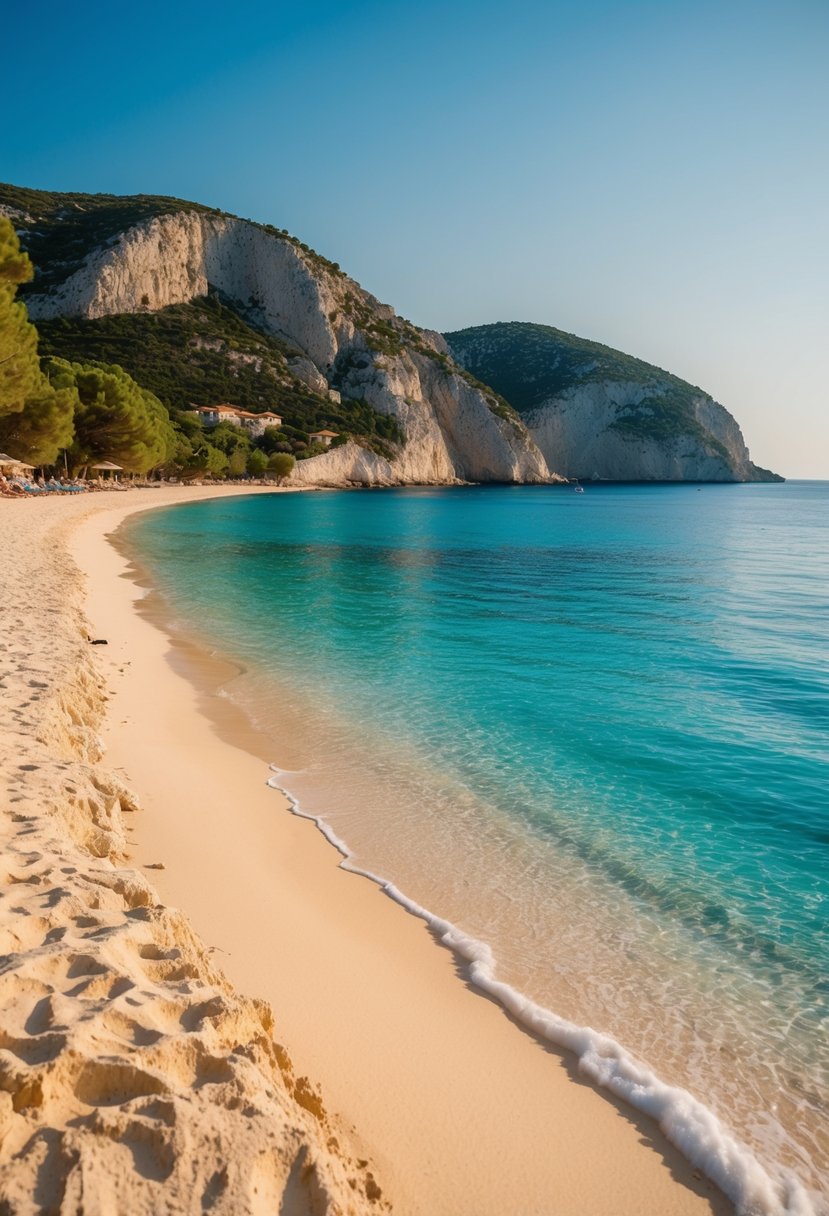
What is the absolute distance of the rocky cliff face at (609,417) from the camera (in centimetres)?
16688

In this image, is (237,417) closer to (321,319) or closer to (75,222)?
(321,319)

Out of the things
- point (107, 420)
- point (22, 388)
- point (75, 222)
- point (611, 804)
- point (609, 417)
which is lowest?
point (611, 804)

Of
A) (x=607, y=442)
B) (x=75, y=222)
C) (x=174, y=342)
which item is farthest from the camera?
(x=607, y=442)

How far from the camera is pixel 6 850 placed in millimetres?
4633

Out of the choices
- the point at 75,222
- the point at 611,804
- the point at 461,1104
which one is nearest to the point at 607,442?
the point at 75,222

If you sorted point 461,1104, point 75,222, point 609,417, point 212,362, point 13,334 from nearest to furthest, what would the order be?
point 461,1104 < point 13,334 < point 212,362 < point 75,222 < point 609,417

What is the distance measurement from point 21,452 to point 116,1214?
5482cm

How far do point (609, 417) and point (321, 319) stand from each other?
73.8m

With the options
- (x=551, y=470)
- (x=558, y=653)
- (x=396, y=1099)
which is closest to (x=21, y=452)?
(x=558, y=653)

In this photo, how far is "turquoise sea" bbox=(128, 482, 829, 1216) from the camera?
4.29m

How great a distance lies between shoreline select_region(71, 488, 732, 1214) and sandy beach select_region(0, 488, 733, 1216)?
0.01 meters

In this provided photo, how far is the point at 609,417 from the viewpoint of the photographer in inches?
6649

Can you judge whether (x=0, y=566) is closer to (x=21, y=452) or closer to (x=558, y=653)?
(x=558, y=653)

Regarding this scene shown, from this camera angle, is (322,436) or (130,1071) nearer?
(130,1071)
